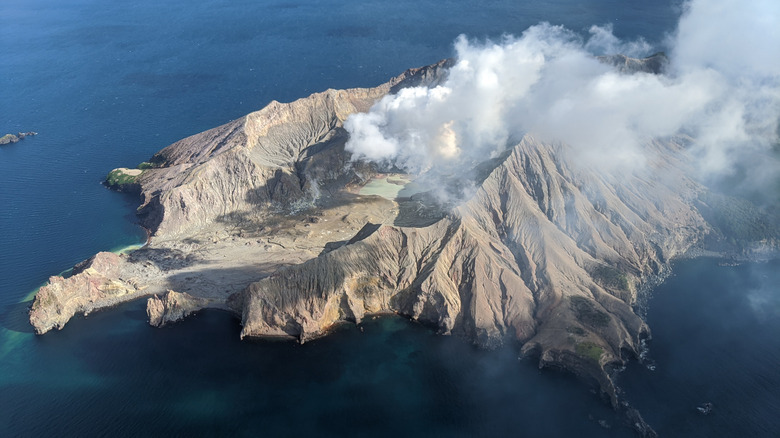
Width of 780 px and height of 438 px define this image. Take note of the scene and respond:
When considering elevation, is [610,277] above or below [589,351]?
above

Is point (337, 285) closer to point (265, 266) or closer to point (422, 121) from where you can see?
point (265, 266)

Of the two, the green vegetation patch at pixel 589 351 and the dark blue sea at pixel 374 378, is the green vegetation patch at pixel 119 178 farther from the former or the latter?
the green vegetation patch at pixel 589 351

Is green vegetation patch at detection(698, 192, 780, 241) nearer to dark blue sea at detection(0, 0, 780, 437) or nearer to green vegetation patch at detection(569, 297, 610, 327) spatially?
dark blue sea at detection(0, 0, 780, 437)

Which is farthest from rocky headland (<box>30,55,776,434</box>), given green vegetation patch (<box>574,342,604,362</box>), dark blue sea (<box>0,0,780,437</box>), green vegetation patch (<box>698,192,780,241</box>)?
dark blue sea (<box>0,0,780,437</box>)

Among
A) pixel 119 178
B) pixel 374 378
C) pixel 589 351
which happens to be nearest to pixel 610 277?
pixel 589 351

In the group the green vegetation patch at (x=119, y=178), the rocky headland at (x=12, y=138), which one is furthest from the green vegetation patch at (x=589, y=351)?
the rocky headland at (x=12, y=138)

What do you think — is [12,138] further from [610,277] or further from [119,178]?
[610,277]
